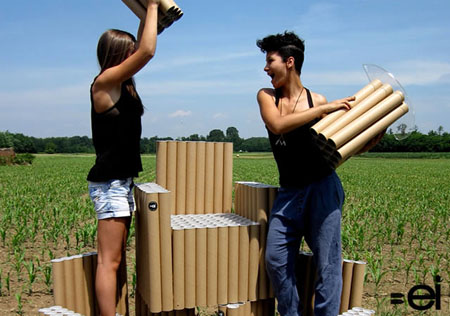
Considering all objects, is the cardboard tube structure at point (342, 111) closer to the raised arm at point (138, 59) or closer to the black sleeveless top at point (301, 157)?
the black sleeveless top at point (301, 157)

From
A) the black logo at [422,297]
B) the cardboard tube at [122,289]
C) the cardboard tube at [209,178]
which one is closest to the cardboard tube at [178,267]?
the cardboard tube at [122,289]

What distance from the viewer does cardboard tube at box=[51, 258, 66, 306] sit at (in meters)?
2.72

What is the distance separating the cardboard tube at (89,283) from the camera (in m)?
2.86

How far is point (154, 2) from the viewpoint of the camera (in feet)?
7.75

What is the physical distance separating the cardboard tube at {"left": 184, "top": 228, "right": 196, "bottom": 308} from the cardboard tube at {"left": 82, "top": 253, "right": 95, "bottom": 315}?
70 cm

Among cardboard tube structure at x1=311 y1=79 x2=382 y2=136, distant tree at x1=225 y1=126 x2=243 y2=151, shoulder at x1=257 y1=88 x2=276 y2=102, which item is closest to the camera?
cardboard tube structure at x1=311 y1=79 x2=382 y2=136

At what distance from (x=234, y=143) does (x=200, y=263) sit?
84.9 m

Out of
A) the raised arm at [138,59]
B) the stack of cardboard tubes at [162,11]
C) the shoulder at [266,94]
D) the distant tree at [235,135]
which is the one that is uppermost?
the distant tree at [235,135]

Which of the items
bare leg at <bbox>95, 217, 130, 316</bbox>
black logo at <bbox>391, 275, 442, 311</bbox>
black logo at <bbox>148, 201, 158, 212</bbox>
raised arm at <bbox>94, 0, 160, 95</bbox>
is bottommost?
black logo at <bbox>391, 275, 442, 311</bbox>

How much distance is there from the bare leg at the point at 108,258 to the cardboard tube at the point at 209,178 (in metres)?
0.97

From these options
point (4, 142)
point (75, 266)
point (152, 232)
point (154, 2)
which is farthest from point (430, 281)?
point (4, 142)

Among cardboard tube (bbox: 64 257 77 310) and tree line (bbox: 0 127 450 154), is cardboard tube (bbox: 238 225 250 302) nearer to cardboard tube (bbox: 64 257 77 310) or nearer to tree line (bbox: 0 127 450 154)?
cardboard tube (bbox: 64 257 77 310)

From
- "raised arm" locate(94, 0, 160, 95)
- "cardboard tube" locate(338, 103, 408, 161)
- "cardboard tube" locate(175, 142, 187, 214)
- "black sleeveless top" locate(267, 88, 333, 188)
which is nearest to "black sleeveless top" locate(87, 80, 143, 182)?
"raised arm" locate(94, 0, 160, 95)

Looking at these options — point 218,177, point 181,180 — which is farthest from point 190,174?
point 218,177
